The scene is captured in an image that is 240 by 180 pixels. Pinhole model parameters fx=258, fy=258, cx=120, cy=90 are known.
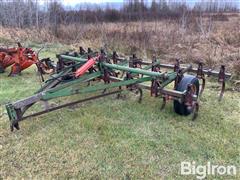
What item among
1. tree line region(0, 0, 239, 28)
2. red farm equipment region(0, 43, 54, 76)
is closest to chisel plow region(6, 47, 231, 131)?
red farm equipment region(0, 43, 54, 76)

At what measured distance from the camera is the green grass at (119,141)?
271 centimetres

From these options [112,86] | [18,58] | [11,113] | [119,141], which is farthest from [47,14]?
[119,141]

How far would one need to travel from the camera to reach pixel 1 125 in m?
3.62

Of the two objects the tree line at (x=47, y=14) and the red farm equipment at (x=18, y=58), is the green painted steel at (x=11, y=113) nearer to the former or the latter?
the red farm equipment at (x=18, y=58)


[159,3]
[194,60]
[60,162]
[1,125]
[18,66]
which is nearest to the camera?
[60,162]

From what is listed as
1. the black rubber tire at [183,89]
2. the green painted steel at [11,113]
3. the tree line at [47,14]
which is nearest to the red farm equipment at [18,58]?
the green painted steel at [11,113]

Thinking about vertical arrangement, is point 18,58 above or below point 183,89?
above

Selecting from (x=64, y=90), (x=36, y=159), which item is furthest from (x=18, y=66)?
(x=36, y=159)

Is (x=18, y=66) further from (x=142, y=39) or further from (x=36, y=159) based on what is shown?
(x=142, y=39)

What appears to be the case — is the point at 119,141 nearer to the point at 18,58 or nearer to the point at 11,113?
the point at 11,113

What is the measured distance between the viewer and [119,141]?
3.17 m

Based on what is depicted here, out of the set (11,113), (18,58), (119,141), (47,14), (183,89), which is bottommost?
(119,141)

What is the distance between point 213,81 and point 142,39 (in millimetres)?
3617

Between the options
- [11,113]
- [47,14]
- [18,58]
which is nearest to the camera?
[11,113]
